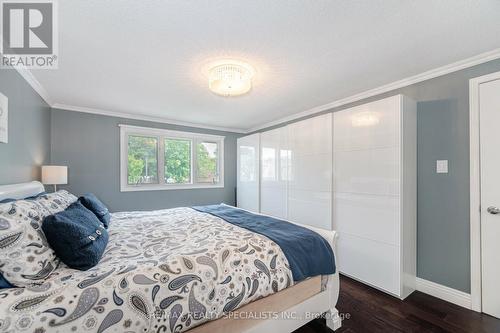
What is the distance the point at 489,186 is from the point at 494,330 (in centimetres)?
120

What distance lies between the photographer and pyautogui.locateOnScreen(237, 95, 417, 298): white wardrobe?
7.55 feet

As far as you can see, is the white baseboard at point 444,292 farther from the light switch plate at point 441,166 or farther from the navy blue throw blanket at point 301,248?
the navy blue throw blanket at point 301,248

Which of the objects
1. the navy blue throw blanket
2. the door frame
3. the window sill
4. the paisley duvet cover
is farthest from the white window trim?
the door frame

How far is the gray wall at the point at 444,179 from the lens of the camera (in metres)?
2.14

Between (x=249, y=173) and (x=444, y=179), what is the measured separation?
3182 millimetres

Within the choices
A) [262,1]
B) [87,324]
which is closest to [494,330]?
[87,324]

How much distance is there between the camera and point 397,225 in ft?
7.47

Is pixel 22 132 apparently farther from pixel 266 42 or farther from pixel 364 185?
pixel 364 185

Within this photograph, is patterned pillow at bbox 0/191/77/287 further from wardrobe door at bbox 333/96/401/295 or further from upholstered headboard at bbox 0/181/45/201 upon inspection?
wardrobe door at bbox 333/96/401/295

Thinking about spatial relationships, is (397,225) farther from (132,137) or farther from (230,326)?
(132,137)

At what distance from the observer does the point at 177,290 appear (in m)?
1.22

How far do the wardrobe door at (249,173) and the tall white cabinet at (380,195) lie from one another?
6.35 feet

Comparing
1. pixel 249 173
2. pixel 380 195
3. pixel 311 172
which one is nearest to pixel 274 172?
pixel 249 173

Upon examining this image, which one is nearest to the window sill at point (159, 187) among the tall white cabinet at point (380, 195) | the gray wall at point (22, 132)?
the gray wall at point (22, 132)
